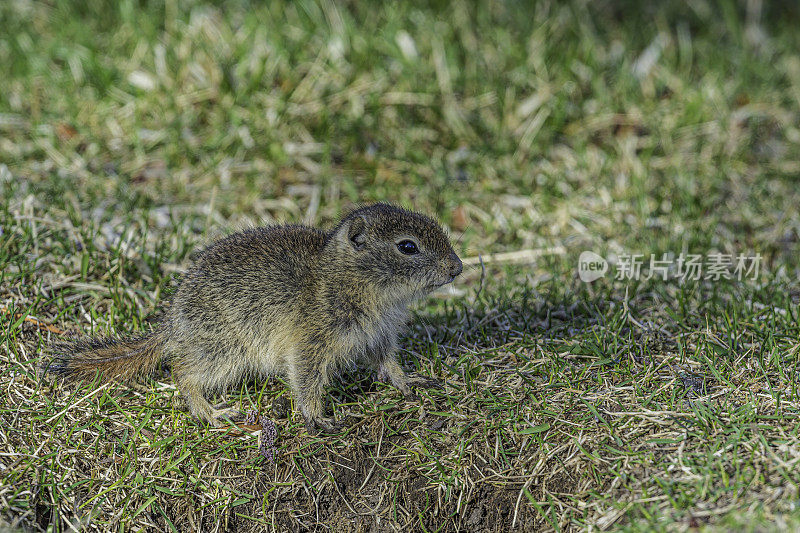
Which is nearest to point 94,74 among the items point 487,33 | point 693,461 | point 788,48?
point 487,33

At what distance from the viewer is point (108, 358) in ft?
12.7

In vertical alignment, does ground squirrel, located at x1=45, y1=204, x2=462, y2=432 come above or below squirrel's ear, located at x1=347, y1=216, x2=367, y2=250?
below

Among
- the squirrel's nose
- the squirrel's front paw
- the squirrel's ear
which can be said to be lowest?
the squirrel's front paw

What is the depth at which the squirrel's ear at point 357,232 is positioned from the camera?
149 inches

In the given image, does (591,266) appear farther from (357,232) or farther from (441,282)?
(357,232)

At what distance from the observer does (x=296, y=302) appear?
3.79 m

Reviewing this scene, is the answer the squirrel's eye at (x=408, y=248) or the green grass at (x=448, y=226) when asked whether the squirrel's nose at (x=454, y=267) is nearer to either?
the squirrel's eye at (x=408, y=248)

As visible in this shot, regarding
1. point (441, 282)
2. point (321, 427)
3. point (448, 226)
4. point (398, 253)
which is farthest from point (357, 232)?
point (448, 226)

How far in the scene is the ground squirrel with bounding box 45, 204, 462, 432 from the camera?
148 inches

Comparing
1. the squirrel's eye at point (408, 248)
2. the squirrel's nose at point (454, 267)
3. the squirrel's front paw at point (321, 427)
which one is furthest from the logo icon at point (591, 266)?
the squirrel's front paw at point (321, 427)

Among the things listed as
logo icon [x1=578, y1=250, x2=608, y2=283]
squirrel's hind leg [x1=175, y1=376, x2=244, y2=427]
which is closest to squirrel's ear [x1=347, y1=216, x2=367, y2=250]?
squirrel's hind leg [x1=175, y1=376, x2=244, y2=427]

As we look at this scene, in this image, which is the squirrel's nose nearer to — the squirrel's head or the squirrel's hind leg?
the squirrel's head

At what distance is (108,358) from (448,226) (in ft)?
8.95

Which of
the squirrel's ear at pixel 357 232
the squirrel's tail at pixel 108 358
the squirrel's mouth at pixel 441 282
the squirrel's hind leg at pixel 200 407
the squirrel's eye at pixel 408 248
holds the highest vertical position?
the squirrel's ear at pixel 357 232
